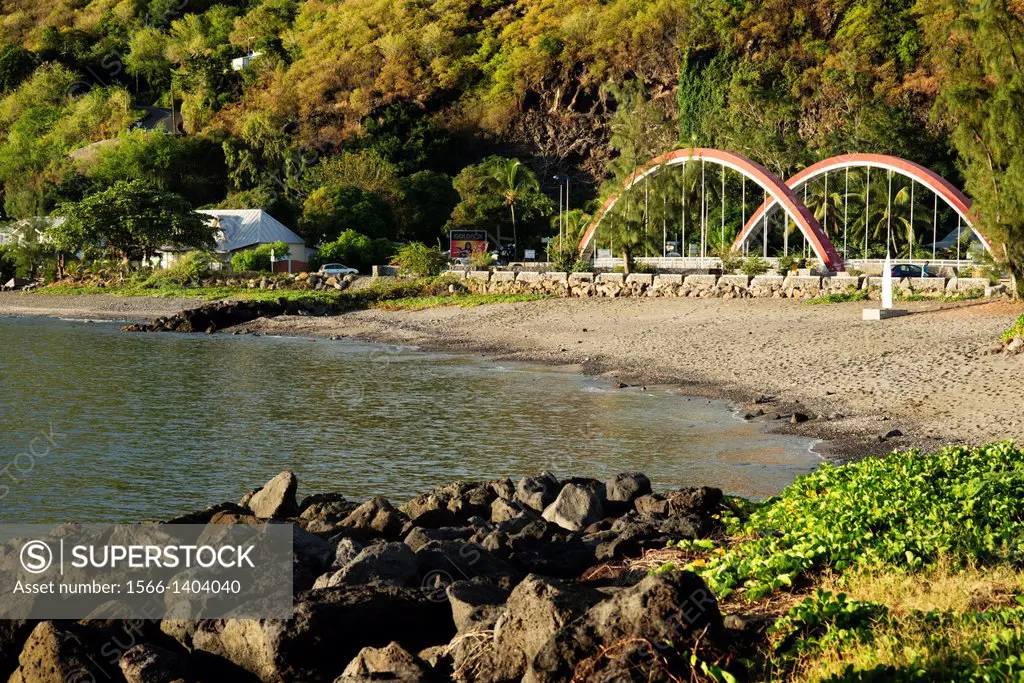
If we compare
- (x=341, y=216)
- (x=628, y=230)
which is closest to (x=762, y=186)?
(x=628, y=230)

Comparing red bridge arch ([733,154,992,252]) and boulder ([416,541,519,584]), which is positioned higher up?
red bridge arch ([733,154,992,252])

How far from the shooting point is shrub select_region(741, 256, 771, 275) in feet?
155

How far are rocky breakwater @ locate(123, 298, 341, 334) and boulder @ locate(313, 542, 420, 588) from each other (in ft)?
142

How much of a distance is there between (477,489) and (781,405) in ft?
35.2

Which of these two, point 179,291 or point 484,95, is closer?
point 179,291

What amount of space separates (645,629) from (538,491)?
7.68 metres

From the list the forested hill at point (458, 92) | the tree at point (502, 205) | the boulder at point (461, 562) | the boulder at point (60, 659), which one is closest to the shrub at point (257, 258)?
the forested hill at point (458, 92)

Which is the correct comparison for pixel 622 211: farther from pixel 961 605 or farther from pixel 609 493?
pixel 961 605

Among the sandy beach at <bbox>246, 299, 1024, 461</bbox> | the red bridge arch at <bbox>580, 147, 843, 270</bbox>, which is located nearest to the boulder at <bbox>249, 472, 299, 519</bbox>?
the sandy beach at <bbox>246, 299, 1024, 461</bbox>

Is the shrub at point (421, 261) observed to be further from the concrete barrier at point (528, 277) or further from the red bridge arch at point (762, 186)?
the red bridge arch at point (762, 186)

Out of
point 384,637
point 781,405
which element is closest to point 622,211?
point 781,405

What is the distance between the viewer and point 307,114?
11769 centimetres

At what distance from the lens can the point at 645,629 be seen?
6.70 m

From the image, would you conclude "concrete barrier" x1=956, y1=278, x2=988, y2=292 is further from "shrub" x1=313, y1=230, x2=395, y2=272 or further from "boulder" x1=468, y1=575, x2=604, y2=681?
"shrub" x1=313, y1=230, x2=395, y2=272
